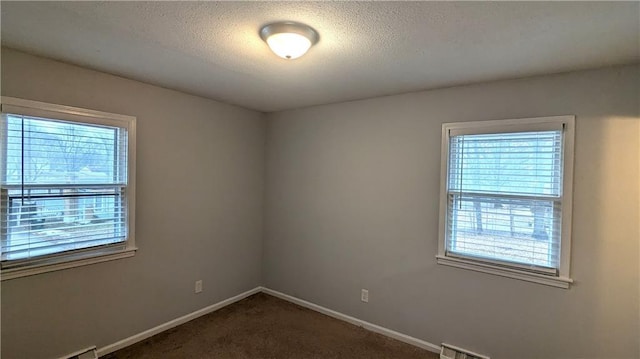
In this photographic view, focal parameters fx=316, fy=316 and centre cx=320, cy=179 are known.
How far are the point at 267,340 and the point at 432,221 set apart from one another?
6.10ft

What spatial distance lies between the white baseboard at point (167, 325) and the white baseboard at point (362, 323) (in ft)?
1.48

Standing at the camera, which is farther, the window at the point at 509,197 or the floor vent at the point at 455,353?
the floor vent at the point at 455,353

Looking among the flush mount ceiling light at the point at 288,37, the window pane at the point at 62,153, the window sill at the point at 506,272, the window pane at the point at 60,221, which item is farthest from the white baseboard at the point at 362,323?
the flush mount ceiling light at the point at 288,37

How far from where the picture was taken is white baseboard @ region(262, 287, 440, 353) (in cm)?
284

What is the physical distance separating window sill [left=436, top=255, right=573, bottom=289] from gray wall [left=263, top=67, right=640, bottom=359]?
5cm

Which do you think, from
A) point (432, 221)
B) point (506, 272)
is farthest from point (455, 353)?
point (432, 221)

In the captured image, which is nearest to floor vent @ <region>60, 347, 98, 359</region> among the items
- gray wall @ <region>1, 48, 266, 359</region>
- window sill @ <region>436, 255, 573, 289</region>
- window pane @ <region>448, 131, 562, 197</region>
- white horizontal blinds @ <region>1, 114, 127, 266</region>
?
gray wall @ <region>1, 48, 266, 359</region>

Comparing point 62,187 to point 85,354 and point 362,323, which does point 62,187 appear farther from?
point 362,323

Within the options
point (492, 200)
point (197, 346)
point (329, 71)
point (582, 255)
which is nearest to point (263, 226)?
point (197, 346)

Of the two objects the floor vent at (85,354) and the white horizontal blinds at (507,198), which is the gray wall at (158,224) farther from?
the white horizontal blinds at (507,198)

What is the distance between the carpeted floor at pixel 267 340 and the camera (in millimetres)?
2701

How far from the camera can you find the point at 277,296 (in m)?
3.90

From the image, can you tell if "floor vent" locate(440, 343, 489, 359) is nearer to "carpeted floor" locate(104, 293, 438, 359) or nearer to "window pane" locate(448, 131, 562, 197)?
"carpeted floor" locate(104, 293, 438, 359)

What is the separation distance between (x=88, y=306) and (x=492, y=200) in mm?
3339
